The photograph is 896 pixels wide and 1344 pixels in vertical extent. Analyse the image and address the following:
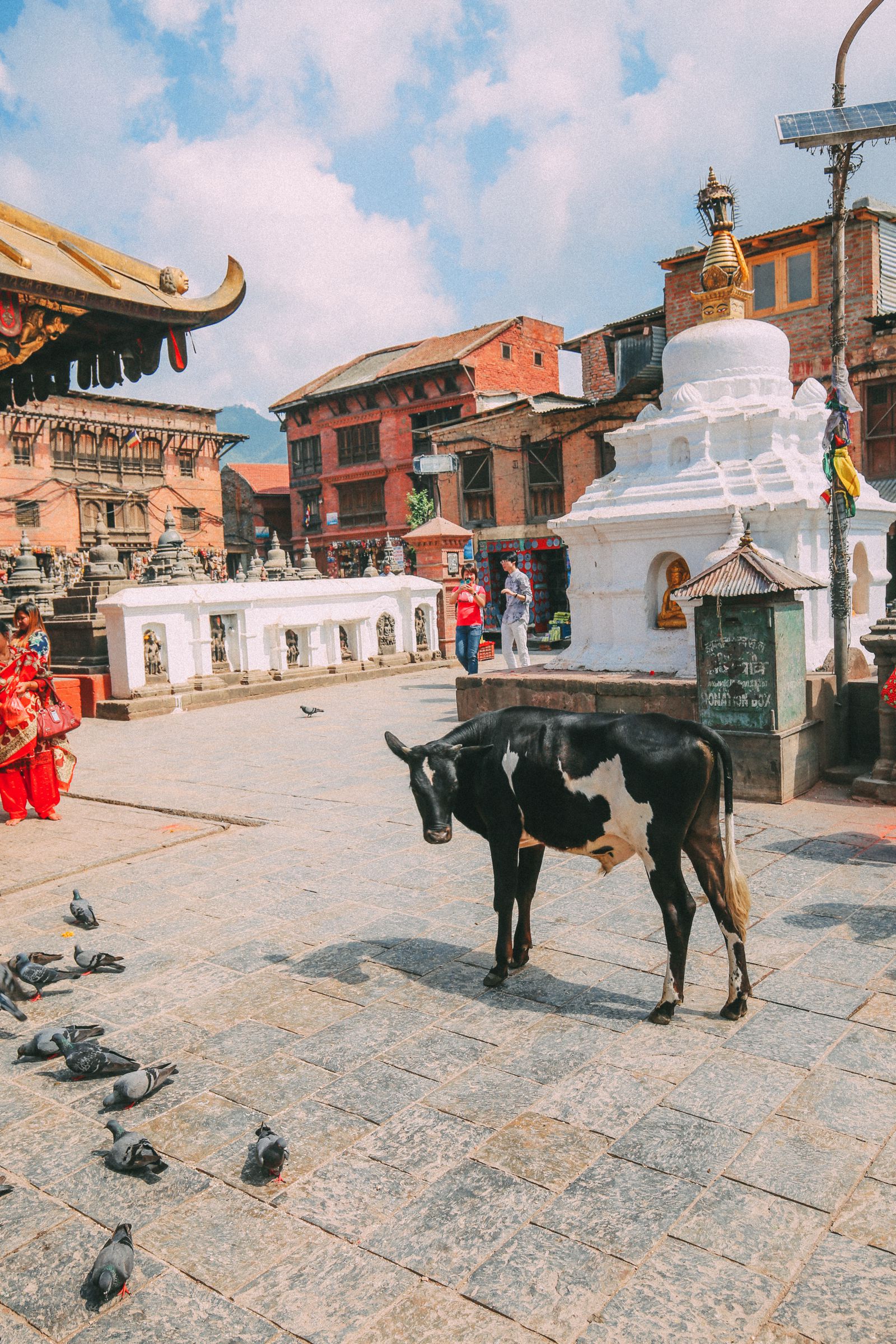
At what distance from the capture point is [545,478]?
3167cm

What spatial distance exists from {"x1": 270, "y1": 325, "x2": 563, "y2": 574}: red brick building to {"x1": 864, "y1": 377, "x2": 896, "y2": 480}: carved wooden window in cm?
1580

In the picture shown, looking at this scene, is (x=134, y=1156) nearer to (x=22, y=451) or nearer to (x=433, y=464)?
(x=433, y=464)

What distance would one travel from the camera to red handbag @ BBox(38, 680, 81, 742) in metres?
9.08

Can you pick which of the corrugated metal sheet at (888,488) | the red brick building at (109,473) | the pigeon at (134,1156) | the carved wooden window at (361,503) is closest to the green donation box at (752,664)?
the pigeon at (134,1156)

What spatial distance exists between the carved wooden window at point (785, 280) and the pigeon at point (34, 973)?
23.5m

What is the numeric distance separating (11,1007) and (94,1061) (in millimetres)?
755

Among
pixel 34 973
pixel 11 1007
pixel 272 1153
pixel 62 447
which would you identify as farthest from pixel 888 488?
pixel 62 447

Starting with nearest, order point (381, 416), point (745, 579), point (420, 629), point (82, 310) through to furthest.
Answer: point (82, 310) → point (745, 579) → point (420, 629) → point (381, 416)

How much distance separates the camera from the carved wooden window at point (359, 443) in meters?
42.0

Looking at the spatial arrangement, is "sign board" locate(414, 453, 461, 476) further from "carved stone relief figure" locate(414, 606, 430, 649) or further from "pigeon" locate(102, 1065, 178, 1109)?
"pigeon" locate(102, 1065, 178, 1109)

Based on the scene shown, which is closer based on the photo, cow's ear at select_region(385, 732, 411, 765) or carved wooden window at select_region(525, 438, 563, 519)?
cow's ear at select_region(385, 732, 411, 765)

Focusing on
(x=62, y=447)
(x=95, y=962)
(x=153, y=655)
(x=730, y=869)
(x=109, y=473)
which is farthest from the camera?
(x=109, y=473)

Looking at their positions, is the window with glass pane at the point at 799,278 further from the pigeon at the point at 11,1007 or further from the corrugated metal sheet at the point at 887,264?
the pigeon at the point at 11,1007

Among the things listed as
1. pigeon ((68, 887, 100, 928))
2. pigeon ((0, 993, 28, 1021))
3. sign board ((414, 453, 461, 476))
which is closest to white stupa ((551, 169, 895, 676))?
pigeon ((68, 887, 100, 928))
